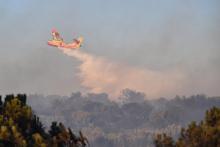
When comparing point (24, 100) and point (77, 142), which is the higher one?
point (24, 100)

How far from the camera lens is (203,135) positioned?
11250cm

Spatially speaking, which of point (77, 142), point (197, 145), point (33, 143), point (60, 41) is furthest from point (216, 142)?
point (60, 41)

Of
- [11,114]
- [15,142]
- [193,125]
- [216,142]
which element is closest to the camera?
[15,142]

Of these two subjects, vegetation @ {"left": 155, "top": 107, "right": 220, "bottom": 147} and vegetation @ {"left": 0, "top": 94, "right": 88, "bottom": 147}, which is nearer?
vegetation @ {"left": 0, "top": 94, "right": 88, "bottom": 147}

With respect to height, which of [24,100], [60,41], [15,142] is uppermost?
[60,41]

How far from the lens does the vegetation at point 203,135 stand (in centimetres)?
10950

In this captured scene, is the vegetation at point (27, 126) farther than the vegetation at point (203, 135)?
No

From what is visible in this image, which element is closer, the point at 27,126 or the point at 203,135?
the point at 27,126

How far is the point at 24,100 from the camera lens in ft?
297

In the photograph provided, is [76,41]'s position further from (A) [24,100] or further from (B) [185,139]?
(A) [24,100]

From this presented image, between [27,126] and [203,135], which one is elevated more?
[203,135]

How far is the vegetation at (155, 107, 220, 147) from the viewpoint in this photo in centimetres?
10950

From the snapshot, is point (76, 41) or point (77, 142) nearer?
point (77, 142)

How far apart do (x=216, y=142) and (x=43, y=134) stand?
3818 centimetres
